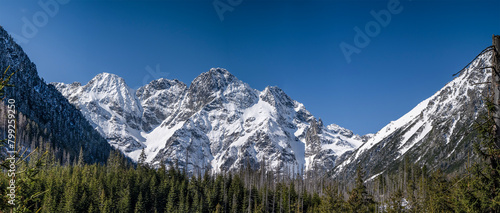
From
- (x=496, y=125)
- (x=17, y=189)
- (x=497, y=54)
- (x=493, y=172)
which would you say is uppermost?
(x=497, y=54)

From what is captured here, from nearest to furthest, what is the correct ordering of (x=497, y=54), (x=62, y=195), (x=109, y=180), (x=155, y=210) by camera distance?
(x=497, y=54) → (x=62, y=195) → (x=155, y=210) → (x=109, y=180)

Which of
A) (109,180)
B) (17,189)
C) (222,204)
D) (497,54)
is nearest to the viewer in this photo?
(17,189)

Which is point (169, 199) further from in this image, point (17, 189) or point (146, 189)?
point (17, 189)

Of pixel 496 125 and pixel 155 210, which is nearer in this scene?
pixel 496 125

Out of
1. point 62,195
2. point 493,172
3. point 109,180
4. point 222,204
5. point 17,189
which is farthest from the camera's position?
point 222,204

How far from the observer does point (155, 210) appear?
300ft

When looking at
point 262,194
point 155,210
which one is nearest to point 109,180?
point 155,210

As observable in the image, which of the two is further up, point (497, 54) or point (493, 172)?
point (497, 54)

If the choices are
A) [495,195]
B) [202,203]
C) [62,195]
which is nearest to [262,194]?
[202,203]

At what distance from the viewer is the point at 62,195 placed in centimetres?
8481

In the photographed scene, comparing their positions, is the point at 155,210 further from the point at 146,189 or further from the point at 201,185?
the point at 201,185

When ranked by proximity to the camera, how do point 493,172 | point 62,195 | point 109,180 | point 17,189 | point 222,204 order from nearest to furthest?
point 17,189
point 493,172
point 62,195
point 109,180
point 222,204

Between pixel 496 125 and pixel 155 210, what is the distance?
89.6m

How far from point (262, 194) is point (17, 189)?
343ft
